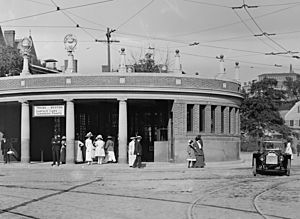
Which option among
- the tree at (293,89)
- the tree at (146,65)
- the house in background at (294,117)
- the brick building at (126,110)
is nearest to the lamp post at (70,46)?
the brick building at (126,110)

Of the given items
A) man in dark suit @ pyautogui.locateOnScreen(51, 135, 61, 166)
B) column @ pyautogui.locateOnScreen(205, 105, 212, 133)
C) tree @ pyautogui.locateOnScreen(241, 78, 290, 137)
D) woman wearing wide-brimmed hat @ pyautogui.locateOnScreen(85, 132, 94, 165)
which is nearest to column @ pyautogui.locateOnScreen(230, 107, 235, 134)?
column @ pyautogui.locateOnScreen(205, 105, 212, 133)

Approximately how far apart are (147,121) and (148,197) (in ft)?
71.4

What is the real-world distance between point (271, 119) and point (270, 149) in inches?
1815

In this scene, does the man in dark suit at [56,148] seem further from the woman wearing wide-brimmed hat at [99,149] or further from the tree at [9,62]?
the tree at [9,62]

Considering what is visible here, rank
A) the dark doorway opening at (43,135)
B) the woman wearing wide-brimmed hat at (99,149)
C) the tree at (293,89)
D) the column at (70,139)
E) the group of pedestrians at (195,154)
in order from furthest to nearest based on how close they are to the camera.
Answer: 1. the tree at (293,89)
2. the dark doorway opening at (43,135)
3. the column at (70,139)
4. the woman wearing wide-brimmed hat at (99,149)
5. the group of pedestrians at (195,154)

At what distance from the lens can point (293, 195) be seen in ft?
55.3

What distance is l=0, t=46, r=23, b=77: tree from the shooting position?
56250mm

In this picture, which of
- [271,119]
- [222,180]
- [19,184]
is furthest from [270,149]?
[271,119]

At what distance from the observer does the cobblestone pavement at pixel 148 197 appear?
1260 centimetres

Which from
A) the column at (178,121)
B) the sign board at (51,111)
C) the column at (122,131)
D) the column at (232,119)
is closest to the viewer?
the column at (122,131)

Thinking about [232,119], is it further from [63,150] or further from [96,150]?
[63,150]

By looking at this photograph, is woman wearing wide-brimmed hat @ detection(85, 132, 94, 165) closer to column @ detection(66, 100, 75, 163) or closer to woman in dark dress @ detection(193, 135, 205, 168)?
column @ detection(66, 100, 75, 163)

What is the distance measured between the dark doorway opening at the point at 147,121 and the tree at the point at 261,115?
3378 centimetres

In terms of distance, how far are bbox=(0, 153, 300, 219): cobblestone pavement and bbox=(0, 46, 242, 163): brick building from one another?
10.2 meters
